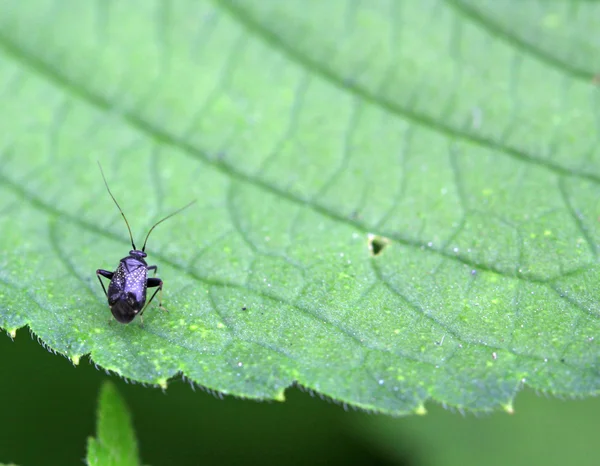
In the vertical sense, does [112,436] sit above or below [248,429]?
below

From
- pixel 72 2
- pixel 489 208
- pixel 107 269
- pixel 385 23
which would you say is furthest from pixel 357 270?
pixel 72 2

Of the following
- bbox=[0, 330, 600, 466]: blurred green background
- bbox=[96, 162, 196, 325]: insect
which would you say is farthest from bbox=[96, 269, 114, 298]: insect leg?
bbox=[0, 330, 600, 466]: blurred green background

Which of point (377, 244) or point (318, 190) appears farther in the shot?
point (318, 190)

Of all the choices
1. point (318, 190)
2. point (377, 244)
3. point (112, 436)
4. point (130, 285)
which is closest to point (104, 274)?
point (130, 285)

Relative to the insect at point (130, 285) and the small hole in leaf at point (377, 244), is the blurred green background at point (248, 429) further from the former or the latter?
the small hole in leaf at point (377, 244)

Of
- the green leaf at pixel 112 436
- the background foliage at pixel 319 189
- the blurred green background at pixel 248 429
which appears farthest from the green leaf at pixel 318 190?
the blurred green background at pixel 248 429

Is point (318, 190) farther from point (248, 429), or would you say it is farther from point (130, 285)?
point (248, 429)
